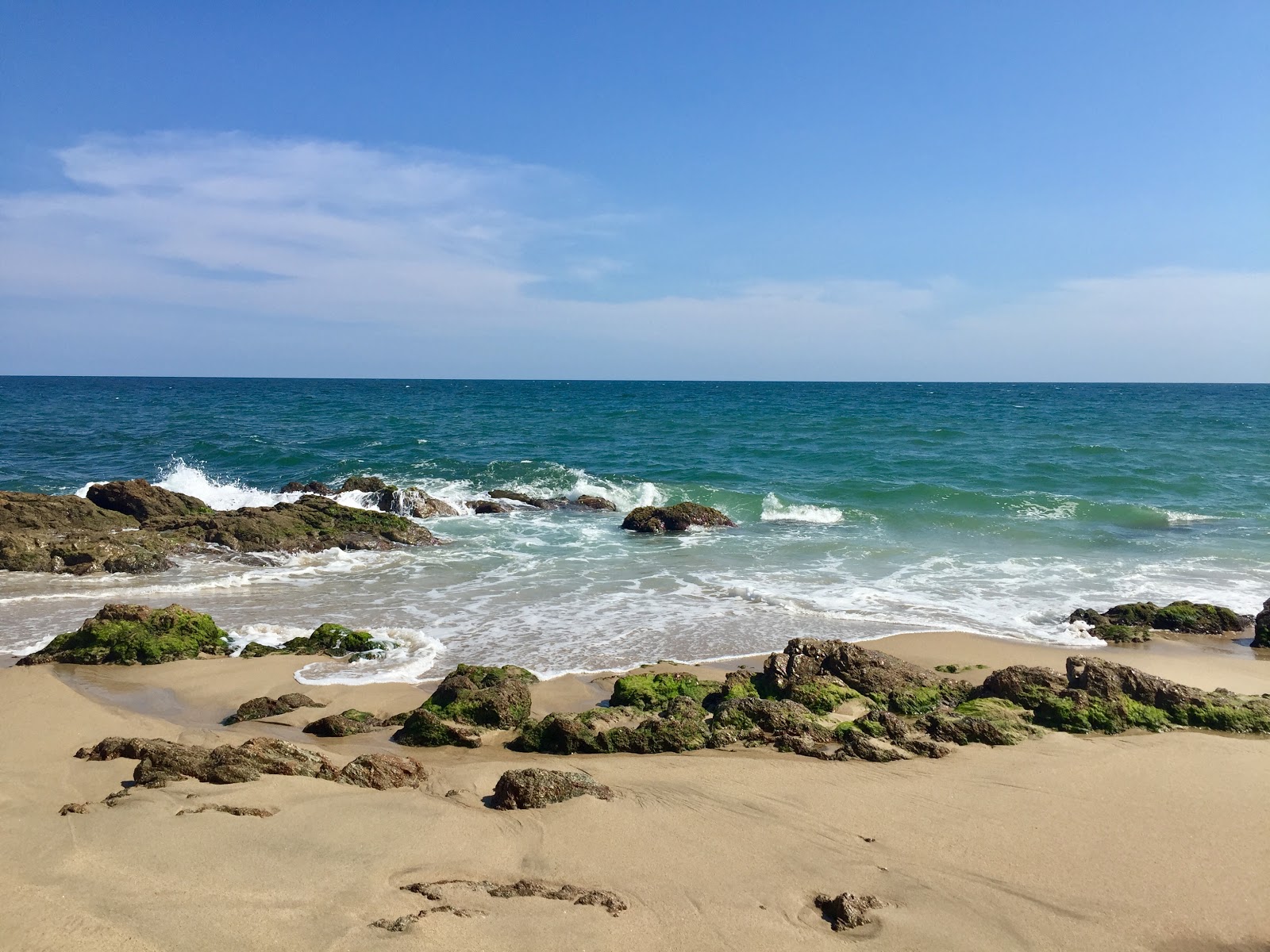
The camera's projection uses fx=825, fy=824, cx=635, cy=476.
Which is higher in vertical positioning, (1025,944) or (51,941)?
(51,941)

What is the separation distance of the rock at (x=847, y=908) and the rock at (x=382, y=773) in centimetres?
293

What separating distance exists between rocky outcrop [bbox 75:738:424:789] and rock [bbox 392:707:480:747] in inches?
27.1

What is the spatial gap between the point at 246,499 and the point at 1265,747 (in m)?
21.7

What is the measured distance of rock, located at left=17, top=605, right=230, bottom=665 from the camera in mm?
8859

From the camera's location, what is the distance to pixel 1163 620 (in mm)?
10867

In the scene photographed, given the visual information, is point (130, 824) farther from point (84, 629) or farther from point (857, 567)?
point (857, 567)

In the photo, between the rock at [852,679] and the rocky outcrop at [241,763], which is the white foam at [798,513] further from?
the rocky outcrop at [241,763]

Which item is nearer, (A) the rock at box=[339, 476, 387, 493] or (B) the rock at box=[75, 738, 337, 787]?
(B) the rock at box=[75, 738, 337, 787]

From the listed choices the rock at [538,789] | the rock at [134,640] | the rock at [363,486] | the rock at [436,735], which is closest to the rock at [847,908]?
the rock at [538,789]

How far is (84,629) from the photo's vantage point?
9102mm

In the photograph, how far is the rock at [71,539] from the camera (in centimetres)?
1392

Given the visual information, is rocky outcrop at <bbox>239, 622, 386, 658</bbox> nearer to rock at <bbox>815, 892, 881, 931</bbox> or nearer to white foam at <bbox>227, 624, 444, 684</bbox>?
white foam at <bbox>227, 624, 444, 684</bbox>


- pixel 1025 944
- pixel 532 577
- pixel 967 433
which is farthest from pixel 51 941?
pixel 967 433

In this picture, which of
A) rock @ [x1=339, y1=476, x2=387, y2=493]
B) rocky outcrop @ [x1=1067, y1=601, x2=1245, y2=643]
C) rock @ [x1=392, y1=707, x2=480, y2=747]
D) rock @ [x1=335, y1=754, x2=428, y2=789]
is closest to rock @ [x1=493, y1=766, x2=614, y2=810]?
rock @ [x1=335, y1=754, x2=428, y2=789]
